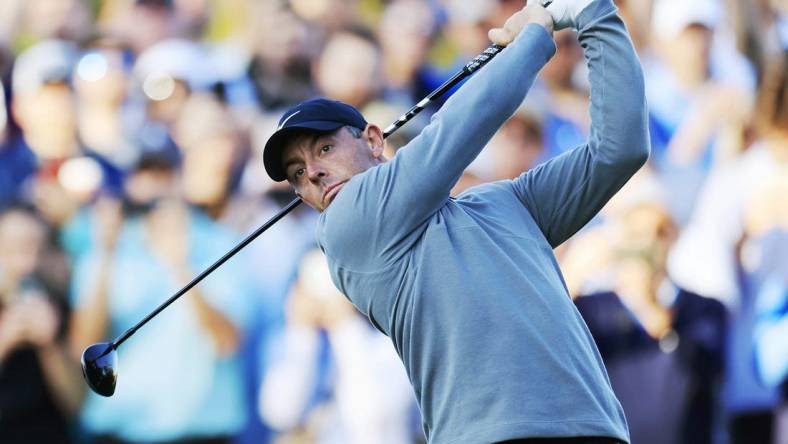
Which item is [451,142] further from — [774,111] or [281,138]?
[774,111]

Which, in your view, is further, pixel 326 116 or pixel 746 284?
pixel 746 284

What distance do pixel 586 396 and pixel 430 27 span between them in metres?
4.84

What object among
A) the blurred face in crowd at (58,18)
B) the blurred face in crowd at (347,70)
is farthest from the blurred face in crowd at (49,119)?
the blurred face in crowd at (347,70)

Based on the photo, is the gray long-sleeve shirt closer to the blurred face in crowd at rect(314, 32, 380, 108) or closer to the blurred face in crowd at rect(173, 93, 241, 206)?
the blurred face in crowd at rect(173, 93, 241, 206)

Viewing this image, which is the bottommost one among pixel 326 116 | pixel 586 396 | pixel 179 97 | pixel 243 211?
pixel 586 396

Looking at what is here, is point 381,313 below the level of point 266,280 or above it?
below

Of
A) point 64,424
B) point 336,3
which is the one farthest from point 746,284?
point 64,424

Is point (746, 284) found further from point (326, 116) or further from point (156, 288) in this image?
point (326, 116)

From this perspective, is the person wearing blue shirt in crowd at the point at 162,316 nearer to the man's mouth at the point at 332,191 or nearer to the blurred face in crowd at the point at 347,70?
the blurred face in crowd at the point at 347,70

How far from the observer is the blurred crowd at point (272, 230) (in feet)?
21.0

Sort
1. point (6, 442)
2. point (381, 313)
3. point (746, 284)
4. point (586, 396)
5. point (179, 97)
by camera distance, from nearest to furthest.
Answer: point (586, 396), point (381, 313), point (6, 442), point (179, 97), point (746, 284)

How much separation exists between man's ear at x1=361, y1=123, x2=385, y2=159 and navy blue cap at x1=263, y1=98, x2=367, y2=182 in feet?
0.05

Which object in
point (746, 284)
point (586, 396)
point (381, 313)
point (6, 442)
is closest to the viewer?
point (586, 396)

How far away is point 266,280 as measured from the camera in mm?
6559
